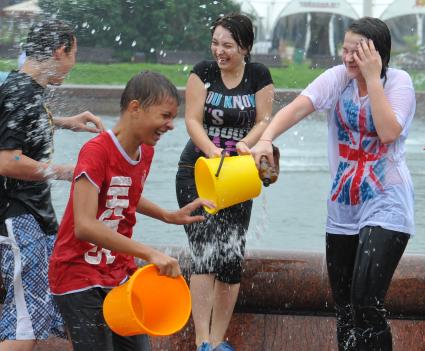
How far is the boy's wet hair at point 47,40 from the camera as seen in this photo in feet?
12.6

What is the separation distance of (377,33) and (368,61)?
0.13 meters

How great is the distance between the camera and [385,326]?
383 centimetres

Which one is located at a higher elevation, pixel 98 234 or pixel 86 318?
pixel 98 234

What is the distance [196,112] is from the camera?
4512 millimetres

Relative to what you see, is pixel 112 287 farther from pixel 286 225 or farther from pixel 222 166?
pixel 286 225

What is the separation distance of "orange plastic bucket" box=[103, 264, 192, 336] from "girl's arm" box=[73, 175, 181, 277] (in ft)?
0.14

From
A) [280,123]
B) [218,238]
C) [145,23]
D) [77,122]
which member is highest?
[280,123]

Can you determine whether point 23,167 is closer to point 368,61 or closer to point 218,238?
point 218,238

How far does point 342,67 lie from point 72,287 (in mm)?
1393

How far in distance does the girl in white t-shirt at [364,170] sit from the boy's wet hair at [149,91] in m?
0.61

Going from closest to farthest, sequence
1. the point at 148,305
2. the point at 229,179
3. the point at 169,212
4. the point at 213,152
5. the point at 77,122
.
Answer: the point at 148,305 < the point at 169,212 < the point at 229,179 < the point at 77,122 < the point at 213,152

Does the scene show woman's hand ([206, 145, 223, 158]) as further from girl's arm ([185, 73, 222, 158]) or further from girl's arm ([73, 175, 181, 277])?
girl's arm ([73, 175, 181, 277])

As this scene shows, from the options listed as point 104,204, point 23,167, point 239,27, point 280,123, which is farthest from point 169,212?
point 239,27

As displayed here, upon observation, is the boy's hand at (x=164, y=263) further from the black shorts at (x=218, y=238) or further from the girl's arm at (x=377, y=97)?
the black shorts at (x=218, y=238)
